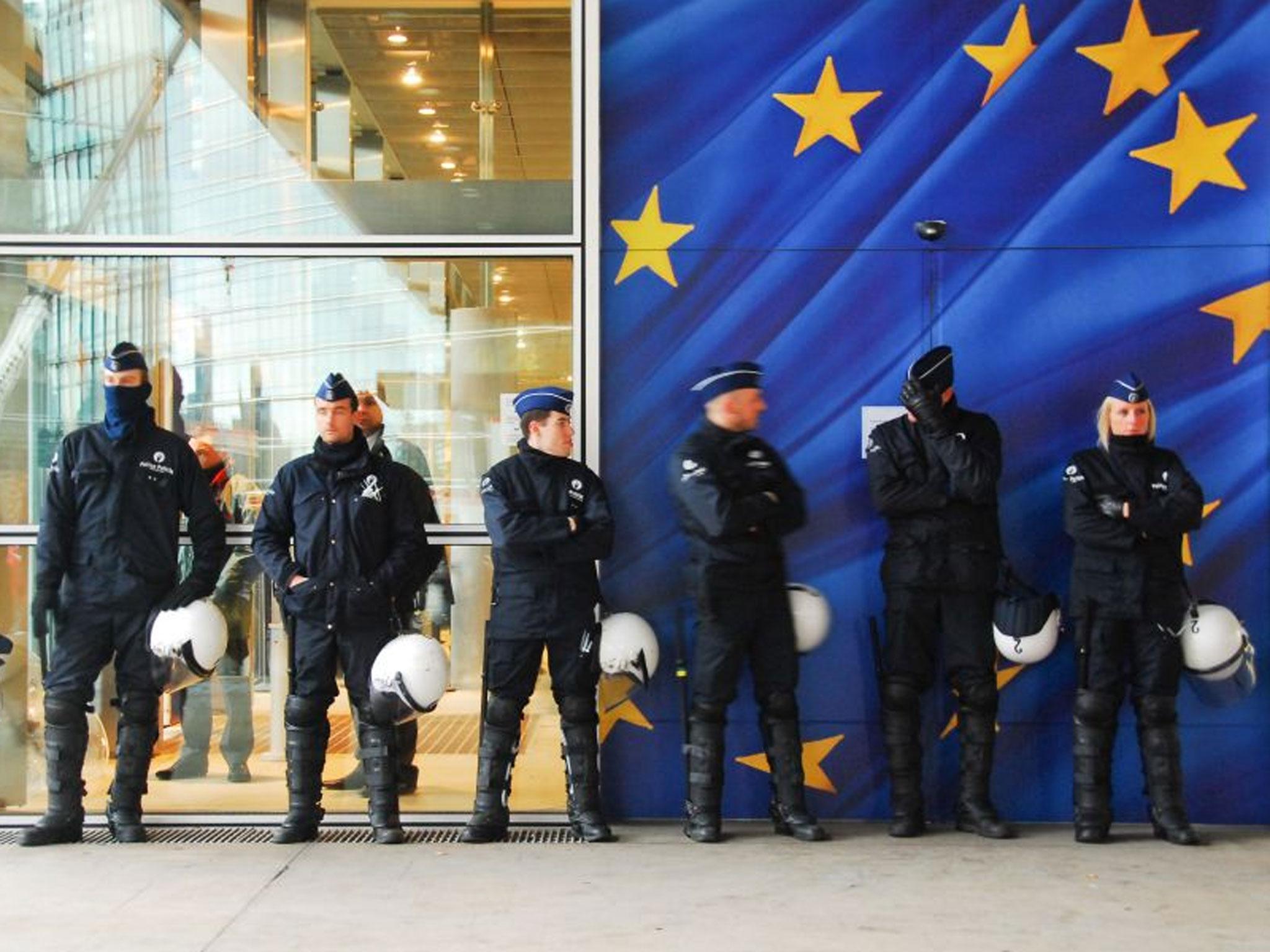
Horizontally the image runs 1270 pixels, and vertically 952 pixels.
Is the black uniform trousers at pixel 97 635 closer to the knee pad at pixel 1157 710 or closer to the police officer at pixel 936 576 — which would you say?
the police officer at pixel 936 576

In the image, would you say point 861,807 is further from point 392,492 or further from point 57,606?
point 57,606

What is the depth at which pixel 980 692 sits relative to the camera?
6.16 meters

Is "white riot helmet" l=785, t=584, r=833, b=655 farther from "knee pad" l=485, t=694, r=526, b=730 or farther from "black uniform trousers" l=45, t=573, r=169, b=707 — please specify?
"black uniform trousers" l=45, t=573, r=169, b=707

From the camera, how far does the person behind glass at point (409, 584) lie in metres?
6.50

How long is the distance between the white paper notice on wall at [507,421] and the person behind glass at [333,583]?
24.9 inches

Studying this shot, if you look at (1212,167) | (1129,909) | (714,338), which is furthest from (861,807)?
(1212,167)

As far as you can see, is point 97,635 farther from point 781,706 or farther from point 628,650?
point 781,706

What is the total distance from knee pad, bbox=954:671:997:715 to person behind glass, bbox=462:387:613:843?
5.06ft

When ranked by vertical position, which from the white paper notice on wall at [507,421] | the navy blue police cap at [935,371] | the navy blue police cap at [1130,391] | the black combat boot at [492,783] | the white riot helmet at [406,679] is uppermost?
the navy blue police cap at [935,371]

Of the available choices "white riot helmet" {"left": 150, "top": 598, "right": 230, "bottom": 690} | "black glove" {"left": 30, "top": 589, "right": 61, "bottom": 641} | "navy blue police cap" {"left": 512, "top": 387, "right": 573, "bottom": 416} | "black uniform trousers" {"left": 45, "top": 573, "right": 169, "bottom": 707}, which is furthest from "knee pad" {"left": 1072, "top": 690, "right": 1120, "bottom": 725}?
"black glove" {"left": 30, "top": 589, "right": 61, "bottom": 641}

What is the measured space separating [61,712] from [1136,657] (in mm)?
4459

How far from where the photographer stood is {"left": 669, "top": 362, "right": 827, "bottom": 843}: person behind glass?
19.6 ft

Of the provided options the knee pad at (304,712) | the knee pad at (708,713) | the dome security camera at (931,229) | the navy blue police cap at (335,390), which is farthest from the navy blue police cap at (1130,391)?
the knee pad at (304,712)

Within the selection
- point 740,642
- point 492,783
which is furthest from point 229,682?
point 740,642
